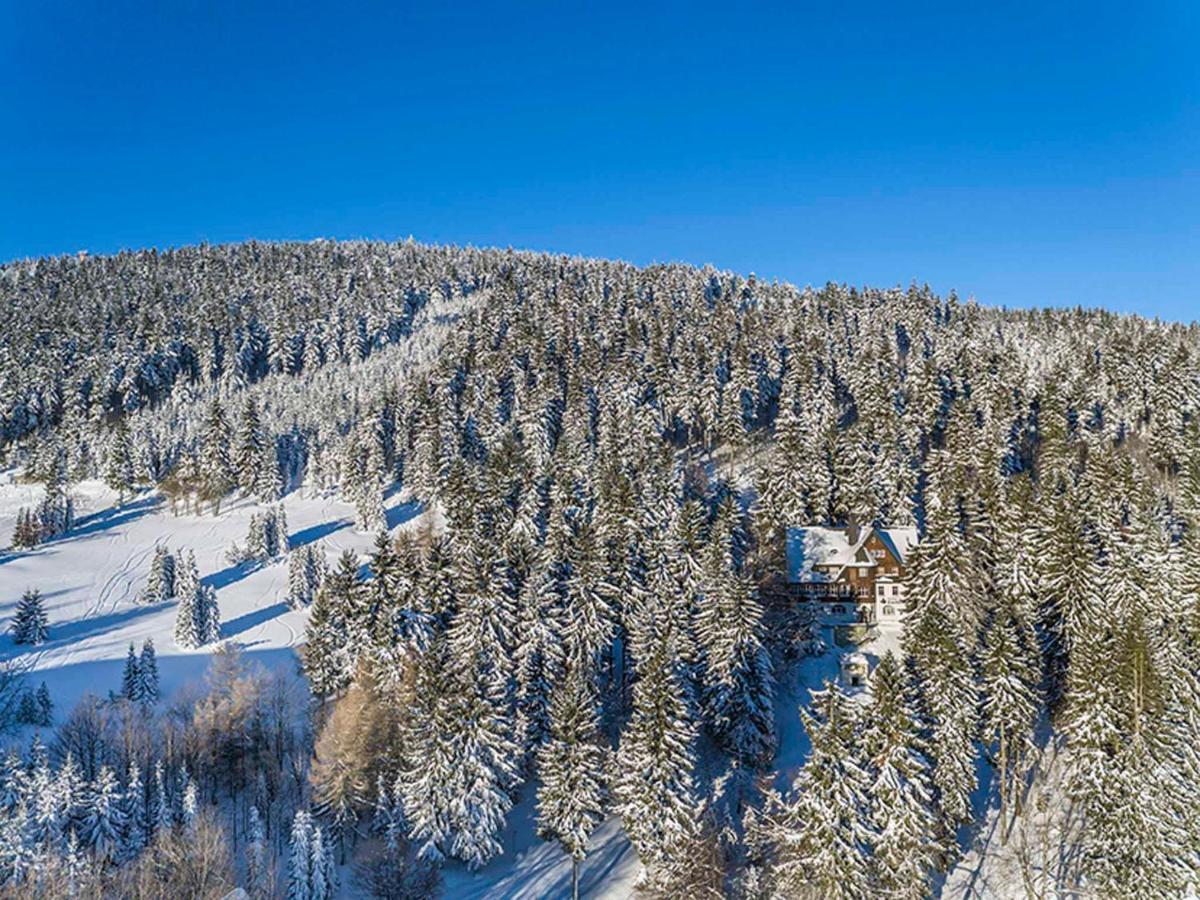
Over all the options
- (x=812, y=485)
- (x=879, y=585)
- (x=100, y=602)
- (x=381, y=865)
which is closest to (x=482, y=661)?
(x=381, y=865)

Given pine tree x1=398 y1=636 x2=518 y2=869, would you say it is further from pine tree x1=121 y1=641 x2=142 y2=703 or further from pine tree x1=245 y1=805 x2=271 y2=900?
pine tree x1=121 y1=641 x2=142 y2=703

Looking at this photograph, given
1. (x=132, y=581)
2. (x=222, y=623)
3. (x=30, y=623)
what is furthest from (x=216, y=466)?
(x=222, y=623)

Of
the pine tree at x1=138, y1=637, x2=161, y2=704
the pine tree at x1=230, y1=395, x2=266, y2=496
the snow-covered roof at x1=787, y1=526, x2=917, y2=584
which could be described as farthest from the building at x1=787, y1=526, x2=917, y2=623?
the pine tree at x1=230, y1=395, x2=266, y2=496

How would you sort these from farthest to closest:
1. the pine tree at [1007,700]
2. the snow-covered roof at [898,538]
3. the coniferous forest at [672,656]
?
the snow-covered roof at [898,538] → the pine tree at [1007,700] → the coniferous forest at [672,656]

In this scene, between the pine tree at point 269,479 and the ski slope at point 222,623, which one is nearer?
the ski slope at point 222,623

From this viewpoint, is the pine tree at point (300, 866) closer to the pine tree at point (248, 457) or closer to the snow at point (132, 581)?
the snow at point (132, 581)

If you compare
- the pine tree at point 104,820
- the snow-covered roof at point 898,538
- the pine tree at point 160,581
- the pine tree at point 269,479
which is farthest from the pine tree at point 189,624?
the snow-covered roof at point 898,538
